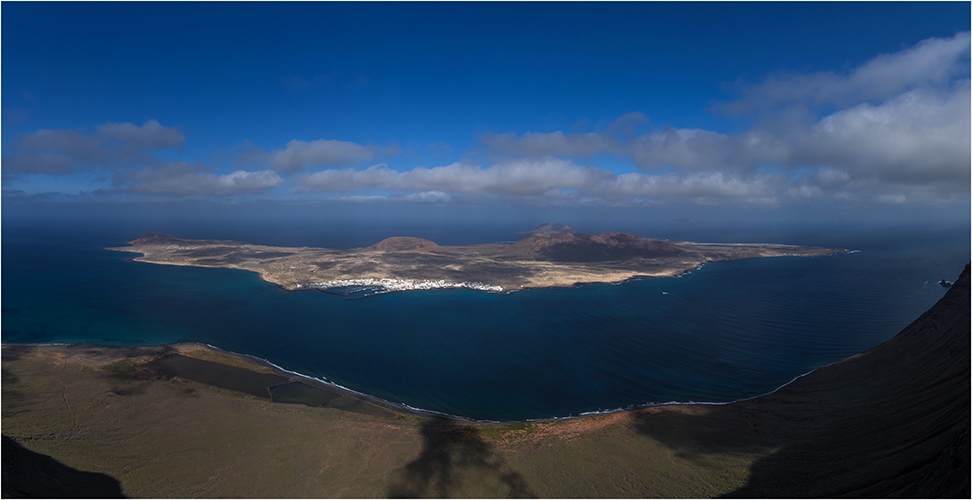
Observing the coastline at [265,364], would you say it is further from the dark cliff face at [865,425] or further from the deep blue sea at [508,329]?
the dark cliff face at [865,425]

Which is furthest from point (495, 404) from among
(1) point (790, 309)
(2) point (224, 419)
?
(1) point (790, 309)

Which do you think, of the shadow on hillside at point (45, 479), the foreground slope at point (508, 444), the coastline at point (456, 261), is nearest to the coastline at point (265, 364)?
the foreground slope at point (508, 444)

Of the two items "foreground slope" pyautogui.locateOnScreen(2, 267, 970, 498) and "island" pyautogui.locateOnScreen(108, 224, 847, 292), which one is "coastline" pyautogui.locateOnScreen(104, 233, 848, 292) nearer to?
"island" pyautogui.locateOnScreen(108, 224, 847, 292)

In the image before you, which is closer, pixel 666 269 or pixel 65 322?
pixel 65 322

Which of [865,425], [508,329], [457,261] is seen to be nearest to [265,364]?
[508,329]

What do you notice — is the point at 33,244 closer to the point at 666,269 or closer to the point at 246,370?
the point at 246,370

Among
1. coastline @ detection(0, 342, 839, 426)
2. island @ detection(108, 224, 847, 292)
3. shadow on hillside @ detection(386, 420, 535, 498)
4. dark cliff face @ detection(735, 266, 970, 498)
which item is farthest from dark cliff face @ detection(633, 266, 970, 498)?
island @ detection(108, 224, 847, 292)
